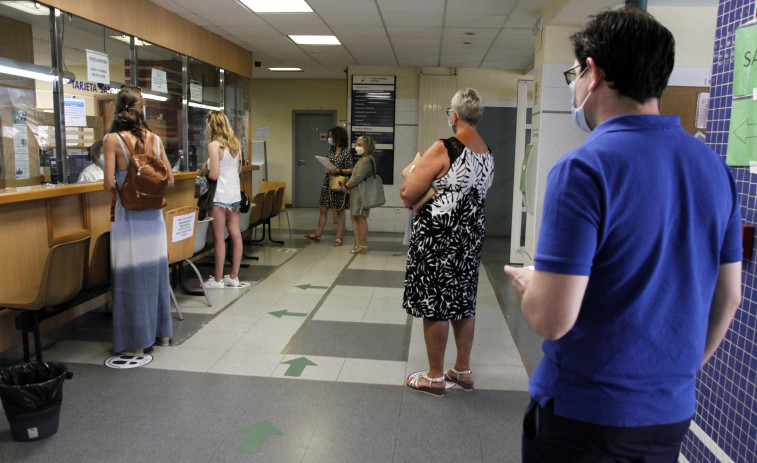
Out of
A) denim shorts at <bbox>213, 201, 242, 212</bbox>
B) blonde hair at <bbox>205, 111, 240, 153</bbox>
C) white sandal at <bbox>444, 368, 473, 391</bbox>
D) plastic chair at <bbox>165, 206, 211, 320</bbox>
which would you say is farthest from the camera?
denim shorts at <bbox>213, 201, 242, 212</bbox>

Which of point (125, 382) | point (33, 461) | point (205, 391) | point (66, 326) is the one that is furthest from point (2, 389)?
point (66, 326)

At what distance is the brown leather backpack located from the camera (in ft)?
10.8

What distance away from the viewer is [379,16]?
5785mm

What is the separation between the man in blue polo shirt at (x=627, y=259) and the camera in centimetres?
97

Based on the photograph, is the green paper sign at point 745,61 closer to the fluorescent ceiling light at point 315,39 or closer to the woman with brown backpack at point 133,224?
the woman with brown backpack at point 133,224

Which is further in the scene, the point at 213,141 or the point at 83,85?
the point at 213,141

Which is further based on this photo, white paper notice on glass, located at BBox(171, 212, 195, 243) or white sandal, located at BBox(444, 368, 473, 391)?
white paper notice on glass, located at BBox(171, 212, 195, 243)

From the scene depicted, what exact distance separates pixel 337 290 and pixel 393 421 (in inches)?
104

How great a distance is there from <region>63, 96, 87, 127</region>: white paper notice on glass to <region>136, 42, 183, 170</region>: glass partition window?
1011 mm

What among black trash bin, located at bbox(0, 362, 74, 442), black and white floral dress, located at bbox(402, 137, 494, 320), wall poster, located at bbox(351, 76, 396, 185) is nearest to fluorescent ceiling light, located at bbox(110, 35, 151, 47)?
black trash bin, located at bbox(0, 362, 74, 442)

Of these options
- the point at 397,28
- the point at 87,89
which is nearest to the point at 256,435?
the point at 87,89

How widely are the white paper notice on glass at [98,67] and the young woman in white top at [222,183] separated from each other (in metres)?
0.91

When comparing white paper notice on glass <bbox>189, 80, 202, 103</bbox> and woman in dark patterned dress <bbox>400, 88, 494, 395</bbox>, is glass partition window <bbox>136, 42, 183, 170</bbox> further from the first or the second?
woman in dark patterned dress <bbox>400, 88, 494, 395</bbox>

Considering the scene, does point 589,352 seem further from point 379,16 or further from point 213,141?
point 379,16
